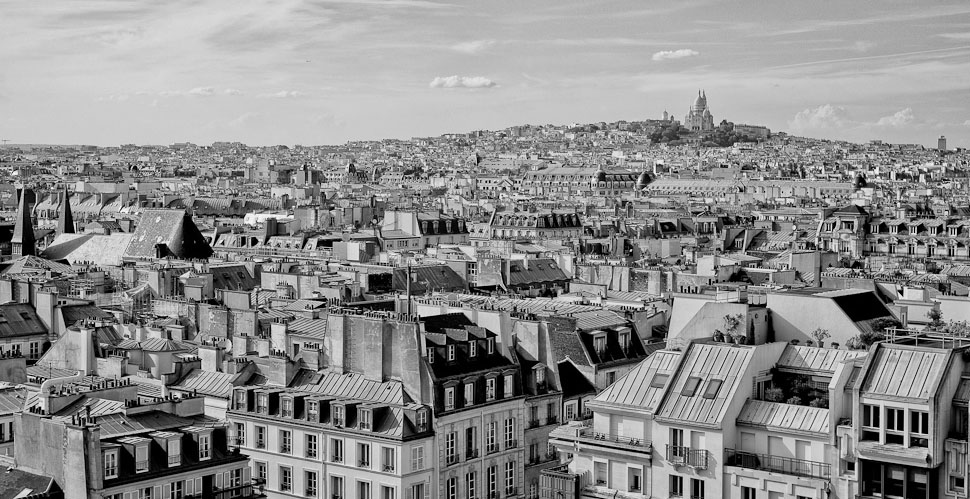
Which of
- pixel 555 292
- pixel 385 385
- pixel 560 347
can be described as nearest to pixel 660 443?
pixel 385 385

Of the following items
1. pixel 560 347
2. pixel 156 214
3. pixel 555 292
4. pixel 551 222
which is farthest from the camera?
pixel 551 222

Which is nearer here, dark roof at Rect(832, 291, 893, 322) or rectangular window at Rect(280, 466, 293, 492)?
dark roof at Rect(832, 291, 893, 322)

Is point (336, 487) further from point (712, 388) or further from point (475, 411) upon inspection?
point (712, 388)

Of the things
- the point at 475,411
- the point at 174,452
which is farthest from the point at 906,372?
the point at 174,452

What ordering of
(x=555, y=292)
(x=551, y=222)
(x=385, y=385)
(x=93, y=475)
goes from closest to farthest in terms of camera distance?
(x=93, y=475) → (x=385, y=385) → (x=555, y=292) → (x=551, y=222)

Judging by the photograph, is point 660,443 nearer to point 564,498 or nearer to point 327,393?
point 564,498

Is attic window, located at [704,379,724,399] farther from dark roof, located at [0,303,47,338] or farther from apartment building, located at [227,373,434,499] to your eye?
dark roof, located at [0,303,47,338]

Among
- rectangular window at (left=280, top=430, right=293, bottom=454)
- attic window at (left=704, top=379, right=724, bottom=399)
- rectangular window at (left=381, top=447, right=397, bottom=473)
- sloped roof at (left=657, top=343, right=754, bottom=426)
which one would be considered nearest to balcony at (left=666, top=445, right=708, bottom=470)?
sloped roof at (left=657, top=343, right=754, bottom=426)
